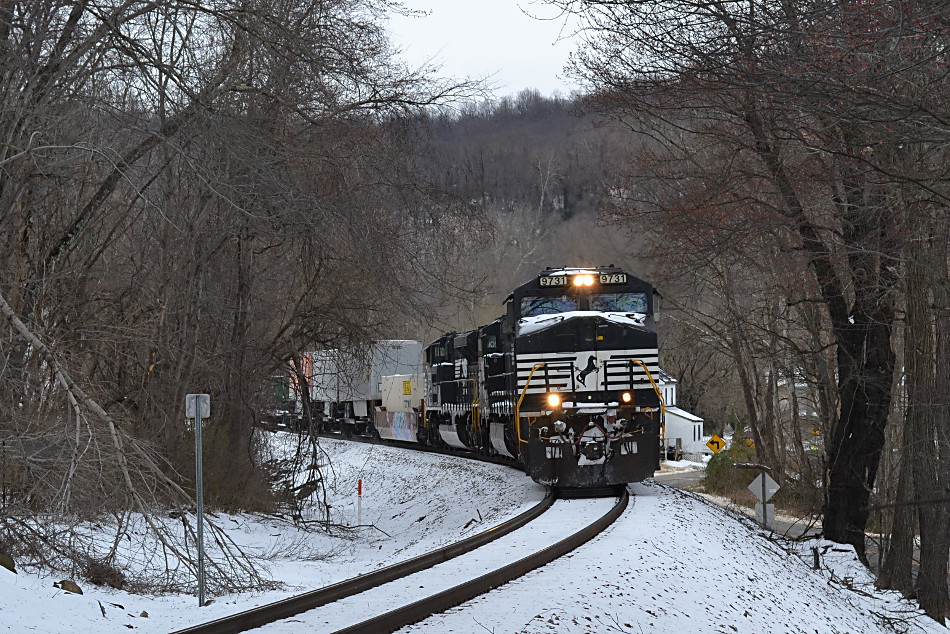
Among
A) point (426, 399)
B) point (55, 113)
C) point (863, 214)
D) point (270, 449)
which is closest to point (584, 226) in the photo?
point (426, 399)

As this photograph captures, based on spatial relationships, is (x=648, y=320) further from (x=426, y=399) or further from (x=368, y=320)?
(x=426, y=399)

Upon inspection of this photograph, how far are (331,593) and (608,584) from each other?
106 inches

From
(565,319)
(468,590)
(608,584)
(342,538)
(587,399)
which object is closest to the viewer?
(468,590)

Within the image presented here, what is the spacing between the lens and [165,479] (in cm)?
931

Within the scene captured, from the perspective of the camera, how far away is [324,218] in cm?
1317

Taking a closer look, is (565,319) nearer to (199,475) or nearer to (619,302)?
(619,302)

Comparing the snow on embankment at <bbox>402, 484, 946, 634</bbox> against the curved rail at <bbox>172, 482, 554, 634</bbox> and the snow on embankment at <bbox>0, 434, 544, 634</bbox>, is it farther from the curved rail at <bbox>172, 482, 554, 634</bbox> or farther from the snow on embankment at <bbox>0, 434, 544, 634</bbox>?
the snow on embankment at <bbox>0, 434, 544, 634</bbox>

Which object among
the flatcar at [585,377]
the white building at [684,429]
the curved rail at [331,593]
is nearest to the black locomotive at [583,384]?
the flatcar at [585,377]

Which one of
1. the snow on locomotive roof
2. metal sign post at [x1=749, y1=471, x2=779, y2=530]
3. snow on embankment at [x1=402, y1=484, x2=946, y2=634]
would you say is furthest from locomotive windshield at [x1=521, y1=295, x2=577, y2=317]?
metal sign post at [x1=749, y1=471, x2=779, y2=530]

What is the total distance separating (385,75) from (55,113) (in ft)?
19.4

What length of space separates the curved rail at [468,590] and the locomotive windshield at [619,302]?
5.71 meters

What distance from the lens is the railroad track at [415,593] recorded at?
7.98m

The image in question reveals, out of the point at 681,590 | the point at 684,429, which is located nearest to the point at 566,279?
the point at 681,590

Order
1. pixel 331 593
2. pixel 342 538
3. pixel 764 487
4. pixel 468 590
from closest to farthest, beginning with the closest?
pixel 468 590, pixel 331 593, pixel 764 487, pixel 342 538
